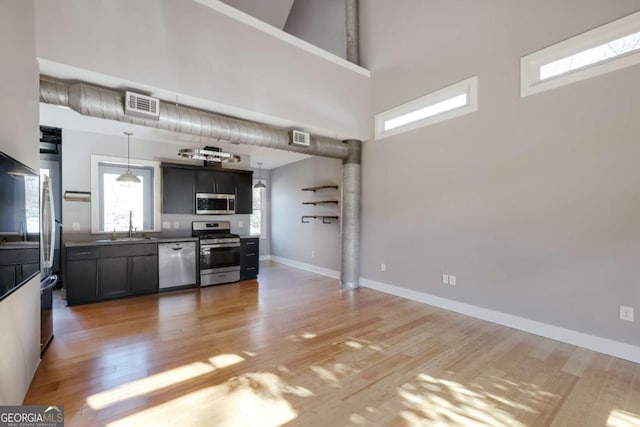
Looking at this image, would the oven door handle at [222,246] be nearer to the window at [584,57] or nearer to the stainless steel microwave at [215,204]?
the stainless steel microwave at [215,204]

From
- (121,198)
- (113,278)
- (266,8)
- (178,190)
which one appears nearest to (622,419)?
(113,278)

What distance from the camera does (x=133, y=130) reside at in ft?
15.2

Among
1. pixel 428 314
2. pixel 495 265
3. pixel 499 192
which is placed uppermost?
pixel 499 192

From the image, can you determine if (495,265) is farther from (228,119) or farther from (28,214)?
(28,214)

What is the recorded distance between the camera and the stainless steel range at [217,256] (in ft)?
16.8

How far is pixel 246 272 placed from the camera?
223 inches

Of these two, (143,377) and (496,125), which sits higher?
(496,125)

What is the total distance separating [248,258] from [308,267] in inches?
63.6

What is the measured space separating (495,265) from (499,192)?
36.4 inches

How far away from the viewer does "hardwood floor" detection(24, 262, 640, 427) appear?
192cm

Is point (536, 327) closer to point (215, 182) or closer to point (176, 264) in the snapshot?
point (176, 264)

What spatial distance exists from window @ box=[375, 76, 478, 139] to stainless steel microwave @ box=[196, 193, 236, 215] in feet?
10.6

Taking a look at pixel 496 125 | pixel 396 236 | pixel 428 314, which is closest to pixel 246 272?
pixel 396 236
